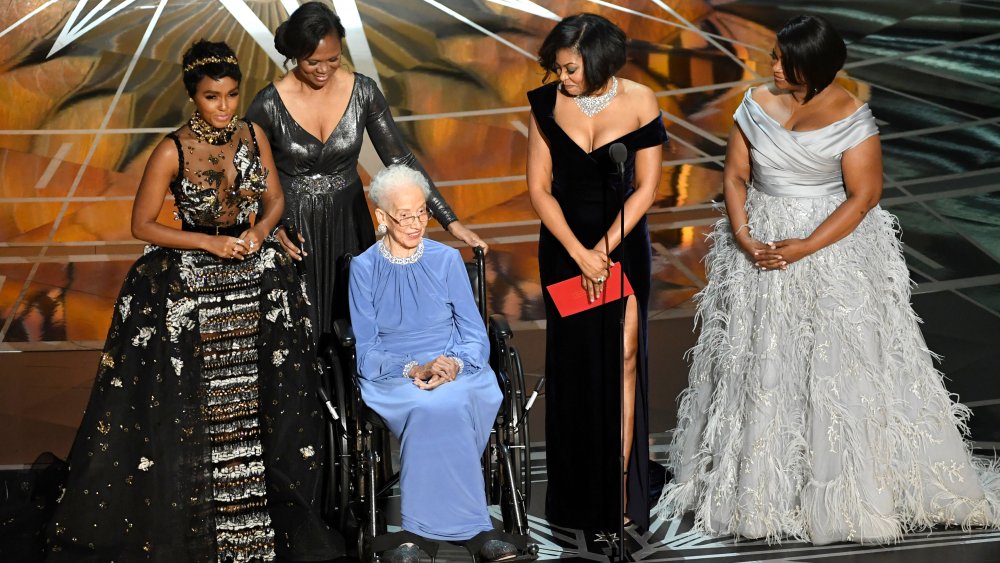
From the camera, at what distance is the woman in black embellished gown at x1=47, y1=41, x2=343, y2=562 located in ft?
12.7

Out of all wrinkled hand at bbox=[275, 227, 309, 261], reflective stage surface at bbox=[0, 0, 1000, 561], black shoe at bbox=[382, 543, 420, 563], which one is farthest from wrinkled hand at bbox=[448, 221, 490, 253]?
reflective stage surface at bbox=[0, 0, 1000, 561]

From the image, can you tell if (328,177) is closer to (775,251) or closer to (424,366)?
(424,366)

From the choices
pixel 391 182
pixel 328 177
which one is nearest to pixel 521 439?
pixel 391 182

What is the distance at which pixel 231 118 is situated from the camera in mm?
3982

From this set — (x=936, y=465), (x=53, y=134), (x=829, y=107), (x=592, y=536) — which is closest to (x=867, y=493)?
(x=936, y=465)

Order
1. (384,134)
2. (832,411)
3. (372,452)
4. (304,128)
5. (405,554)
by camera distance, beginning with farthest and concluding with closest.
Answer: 1. (384,134)
2. (304,128)
3. (832,411)
4. (372,452)
5. (405,554)

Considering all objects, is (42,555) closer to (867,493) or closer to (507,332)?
(507,332)

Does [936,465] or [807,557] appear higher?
[936,465]

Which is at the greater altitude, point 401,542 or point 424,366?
point 424,366

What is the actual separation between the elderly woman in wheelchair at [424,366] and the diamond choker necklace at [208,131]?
1.62ft

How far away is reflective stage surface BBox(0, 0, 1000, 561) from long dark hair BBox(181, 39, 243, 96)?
12.1 ft

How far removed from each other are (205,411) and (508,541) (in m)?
1.03

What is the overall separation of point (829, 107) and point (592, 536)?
1619 millimetres

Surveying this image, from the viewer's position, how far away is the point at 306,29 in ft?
13.2
